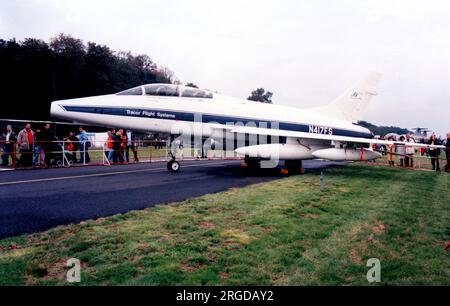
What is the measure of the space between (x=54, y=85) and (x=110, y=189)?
36762mm

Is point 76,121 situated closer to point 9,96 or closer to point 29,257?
point 29,257

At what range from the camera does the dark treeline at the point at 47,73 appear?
37.8 metres

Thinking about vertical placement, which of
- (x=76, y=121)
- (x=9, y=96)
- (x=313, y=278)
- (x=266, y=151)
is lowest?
(x=313, y=278)

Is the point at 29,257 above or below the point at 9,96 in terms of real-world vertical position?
below

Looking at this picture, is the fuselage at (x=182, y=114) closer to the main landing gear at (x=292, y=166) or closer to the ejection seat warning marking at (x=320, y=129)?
the ejection seat warning marking at (x=320, y=129)

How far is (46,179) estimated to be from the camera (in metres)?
11.3

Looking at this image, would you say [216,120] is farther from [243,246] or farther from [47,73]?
[47,73]

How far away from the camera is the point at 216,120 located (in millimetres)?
14242

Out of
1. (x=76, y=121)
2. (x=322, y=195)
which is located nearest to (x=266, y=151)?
(x=322, y=195)

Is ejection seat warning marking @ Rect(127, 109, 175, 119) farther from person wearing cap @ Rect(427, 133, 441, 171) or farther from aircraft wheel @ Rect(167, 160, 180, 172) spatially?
person wearing cap @ Rect(427, 133, 441, 171)

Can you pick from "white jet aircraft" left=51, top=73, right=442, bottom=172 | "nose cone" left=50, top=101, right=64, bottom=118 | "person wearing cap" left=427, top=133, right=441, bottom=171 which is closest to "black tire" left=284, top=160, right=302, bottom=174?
"white jet aircraft" left=51, top=73, right=442, bottom=172

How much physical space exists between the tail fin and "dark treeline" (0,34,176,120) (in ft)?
113

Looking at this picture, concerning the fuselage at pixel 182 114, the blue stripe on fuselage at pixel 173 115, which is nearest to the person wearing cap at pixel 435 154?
the fuselage at pixel 182 114

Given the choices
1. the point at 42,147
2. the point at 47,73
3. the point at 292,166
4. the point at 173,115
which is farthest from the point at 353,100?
the point at 47,73
